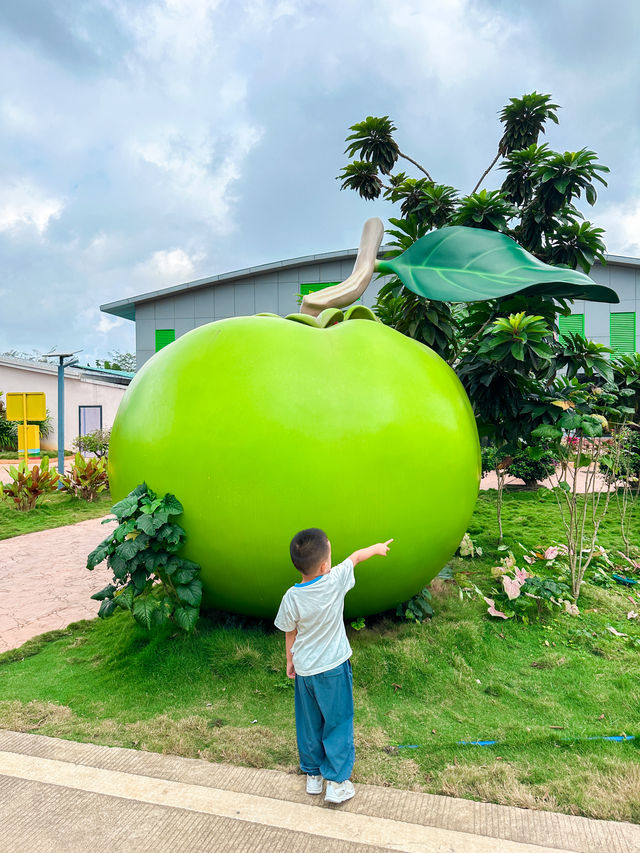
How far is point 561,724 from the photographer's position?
2.93 metres

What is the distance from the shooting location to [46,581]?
5957mm

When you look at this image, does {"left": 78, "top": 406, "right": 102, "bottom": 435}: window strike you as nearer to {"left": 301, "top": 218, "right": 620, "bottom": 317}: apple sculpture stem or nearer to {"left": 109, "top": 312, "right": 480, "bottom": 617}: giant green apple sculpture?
{"left": 301, "top": 218, "right": 620, "bottom": 317}: apple sculpture stem

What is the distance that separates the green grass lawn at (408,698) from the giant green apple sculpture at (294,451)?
1.26 feet

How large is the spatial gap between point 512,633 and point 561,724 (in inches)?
45.7

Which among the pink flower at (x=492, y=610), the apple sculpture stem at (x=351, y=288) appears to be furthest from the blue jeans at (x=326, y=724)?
the apple sculpture stem at (x=351, y=288)

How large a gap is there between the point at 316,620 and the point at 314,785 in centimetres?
67

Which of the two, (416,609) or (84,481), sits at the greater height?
(84,481)

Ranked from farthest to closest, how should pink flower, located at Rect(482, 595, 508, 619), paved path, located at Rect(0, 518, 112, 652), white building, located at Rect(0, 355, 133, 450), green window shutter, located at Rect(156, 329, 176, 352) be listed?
white building, located at Rect(0, 355, 133, 450), green window shutter, located at Rect(156, 329, 176, 352), paved path, located at Rect(0, 518, 112, 652), pink flower, located at Rect(482, 595, 508, 619)

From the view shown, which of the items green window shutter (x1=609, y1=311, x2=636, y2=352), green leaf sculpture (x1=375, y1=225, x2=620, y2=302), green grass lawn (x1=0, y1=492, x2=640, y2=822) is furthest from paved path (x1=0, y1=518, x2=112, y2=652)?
green window shutter (x1=609, y1=311, x2=636, y2=352)

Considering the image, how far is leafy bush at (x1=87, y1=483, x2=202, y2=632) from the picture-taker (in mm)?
3281

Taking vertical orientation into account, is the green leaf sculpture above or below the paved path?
above

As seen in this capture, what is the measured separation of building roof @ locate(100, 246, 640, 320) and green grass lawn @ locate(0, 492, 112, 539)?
11.2m

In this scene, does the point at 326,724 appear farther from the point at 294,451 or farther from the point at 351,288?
the point at 351,288

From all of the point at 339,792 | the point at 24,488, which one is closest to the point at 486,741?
the point at 339,792
